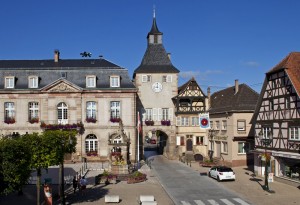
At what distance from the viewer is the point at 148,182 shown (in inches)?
1335

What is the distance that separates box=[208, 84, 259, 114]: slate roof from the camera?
4356cm

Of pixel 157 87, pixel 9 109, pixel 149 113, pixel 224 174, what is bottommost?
pixel 224 174

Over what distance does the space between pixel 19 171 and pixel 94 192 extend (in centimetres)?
1028

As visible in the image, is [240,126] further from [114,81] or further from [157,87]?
[114,81]

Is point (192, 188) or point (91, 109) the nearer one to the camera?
point (192, 188)

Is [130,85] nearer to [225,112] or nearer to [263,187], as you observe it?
[225,112]

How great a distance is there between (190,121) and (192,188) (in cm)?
2240

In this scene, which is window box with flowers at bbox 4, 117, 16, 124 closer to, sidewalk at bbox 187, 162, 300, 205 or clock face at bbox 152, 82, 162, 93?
clock face at bbox 152, 82, 162, 93

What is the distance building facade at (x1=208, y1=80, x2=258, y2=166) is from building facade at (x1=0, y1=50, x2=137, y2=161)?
33.0 ft

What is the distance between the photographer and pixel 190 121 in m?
52.7

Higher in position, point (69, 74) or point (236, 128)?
point (69, 74)

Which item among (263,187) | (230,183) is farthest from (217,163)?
(263,187)

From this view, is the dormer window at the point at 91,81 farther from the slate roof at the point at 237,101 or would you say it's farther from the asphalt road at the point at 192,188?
the slate roof at the point at 237,101

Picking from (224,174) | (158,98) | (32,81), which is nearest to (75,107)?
(32,81)
